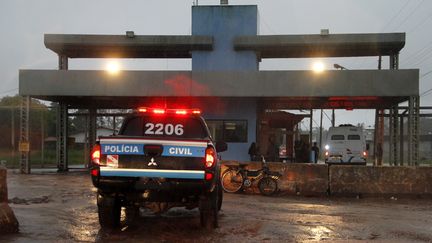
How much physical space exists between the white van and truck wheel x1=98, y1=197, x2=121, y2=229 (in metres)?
22.1

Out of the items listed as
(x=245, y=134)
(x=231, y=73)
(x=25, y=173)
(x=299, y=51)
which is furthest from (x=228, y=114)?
(x=25, y=173)

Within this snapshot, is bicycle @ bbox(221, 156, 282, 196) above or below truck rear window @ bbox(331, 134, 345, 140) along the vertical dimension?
below

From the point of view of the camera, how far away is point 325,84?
23953mm

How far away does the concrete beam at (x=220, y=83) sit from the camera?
23750 mm

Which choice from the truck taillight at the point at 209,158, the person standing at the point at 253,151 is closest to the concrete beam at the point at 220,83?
the person standing at the point at 253,151

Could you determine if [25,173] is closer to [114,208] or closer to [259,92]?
[259,92]

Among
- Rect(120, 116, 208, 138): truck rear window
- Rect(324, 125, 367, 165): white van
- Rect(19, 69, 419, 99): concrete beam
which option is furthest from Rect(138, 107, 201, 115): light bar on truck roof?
Rect(324, 125, 367, 165): white van

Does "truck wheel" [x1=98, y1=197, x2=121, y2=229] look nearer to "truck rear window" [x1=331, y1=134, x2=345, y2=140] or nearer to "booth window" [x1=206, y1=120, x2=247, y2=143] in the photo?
"booth window" [x1=206, y1=120, x2=247, y2=143]

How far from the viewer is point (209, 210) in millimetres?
8852

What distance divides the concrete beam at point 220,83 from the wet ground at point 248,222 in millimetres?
9737

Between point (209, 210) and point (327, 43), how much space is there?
20328 mm

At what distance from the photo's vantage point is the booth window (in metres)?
27.5

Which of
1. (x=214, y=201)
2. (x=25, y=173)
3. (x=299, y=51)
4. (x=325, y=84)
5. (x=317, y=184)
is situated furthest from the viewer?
(x=299, y=51)

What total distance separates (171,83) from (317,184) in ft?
34.3
